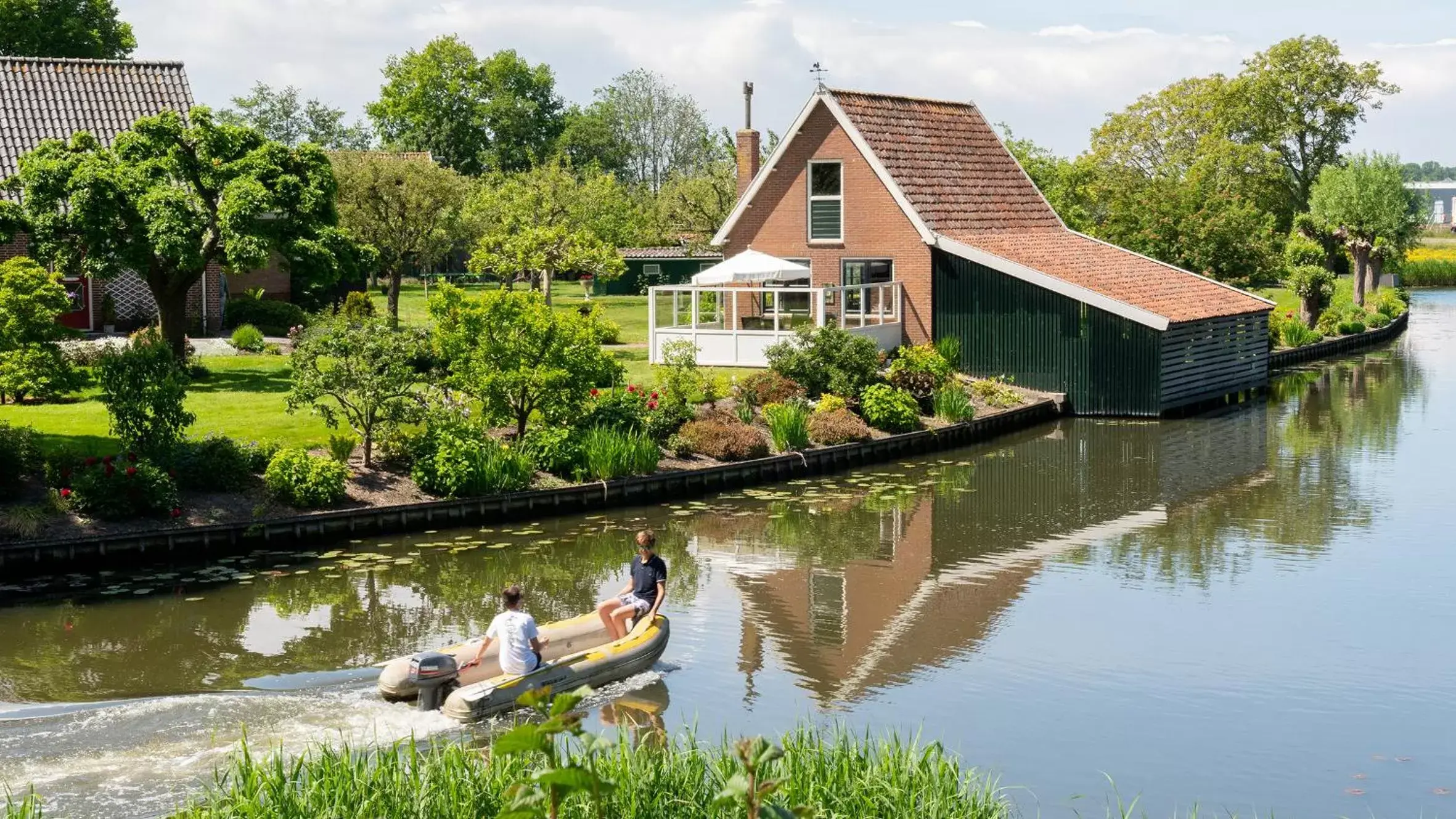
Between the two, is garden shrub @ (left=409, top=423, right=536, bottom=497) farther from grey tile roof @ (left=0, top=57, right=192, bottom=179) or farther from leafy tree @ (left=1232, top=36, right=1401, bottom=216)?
leafy tree @ (left=1232, top=36, right=1401, bottom=216)

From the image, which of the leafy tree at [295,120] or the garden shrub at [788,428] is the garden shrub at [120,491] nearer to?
the garden shrub at [788,428]

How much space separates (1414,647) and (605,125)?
105 meters

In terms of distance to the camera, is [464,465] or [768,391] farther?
[768,391]

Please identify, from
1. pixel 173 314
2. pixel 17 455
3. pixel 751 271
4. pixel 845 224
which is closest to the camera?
pixel 17 455

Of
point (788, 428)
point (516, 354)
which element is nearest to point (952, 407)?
point (788, 428)

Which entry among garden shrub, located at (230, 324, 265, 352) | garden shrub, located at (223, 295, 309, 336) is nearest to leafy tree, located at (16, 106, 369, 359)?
garden shrub, located at (230, 324, 265, 352)

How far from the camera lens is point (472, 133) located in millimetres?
106688

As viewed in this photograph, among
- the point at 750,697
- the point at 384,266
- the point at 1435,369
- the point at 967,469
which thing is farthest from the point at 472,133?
the point at 750,697

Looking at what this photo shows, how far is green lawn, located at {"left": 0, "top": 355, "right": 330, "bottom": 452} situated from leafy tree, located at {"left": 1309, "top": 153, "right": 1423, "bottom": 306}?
53.5m

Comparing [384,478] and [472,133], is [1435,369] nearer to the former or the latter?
[384,478]

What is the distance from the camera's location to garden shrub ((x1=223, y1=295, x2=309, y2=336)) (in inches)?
1665

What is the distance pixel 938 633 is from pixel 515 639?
544 cm

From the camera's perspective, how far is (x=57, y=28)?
69.9m

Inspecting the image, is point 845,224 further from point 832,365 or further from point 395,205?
point 395,205
